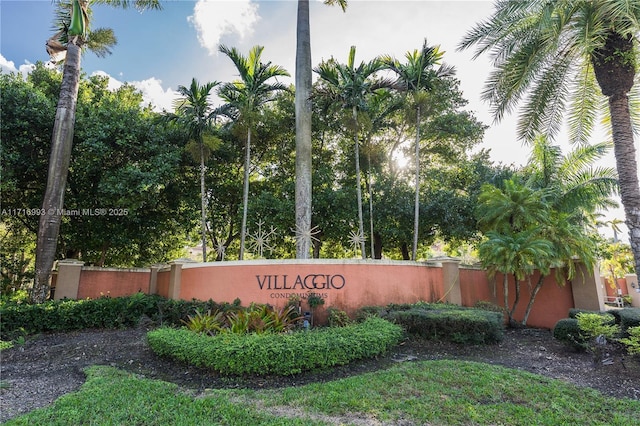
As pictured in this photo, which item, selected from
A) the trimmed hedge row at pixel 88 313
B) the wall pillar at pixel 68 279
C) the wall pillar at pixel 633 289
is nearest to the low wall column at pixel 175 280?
the trimmed hedge row at pixel 88 313

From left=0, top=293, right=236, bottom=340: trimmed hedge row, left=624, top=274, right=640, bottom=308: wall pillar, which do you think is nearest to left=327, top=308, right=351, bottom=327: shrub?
left=0, top=293, right=236, bottom=340: trimmed hedge row

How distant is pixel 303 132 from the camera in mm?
12867

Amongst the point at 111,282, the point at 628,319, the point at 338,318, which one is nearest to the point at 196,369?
the point at 338,318

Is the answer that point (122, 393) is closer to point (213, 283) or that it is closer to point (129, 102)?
point (213, 283)

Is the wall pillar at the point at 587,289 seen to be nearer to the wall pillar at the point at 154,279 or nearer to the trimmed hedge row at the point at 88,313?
the trimmed hedge row at the point at 88,313

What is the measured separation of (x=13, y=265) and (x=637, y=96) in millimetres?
25637

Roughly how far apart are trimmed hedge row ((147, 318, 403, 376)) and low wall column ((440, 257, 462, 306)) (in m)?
4.41

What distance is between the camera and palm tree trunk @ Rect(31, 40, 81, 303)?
11.0 meters

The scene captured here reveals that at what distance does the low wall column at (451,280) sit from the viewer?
428 inches

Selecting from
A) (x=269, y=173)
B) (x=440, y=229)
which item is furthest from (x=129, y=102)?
(x=440, y=229)

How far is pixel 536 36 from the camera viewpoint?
338 inches

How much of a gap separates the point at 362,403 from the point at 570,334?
207 inches

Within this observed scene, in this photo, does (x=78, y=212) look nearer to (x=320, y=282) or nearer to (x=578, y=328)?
(x=320, y=282)

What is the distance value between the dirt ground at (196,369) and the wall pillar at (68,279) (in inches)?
216
